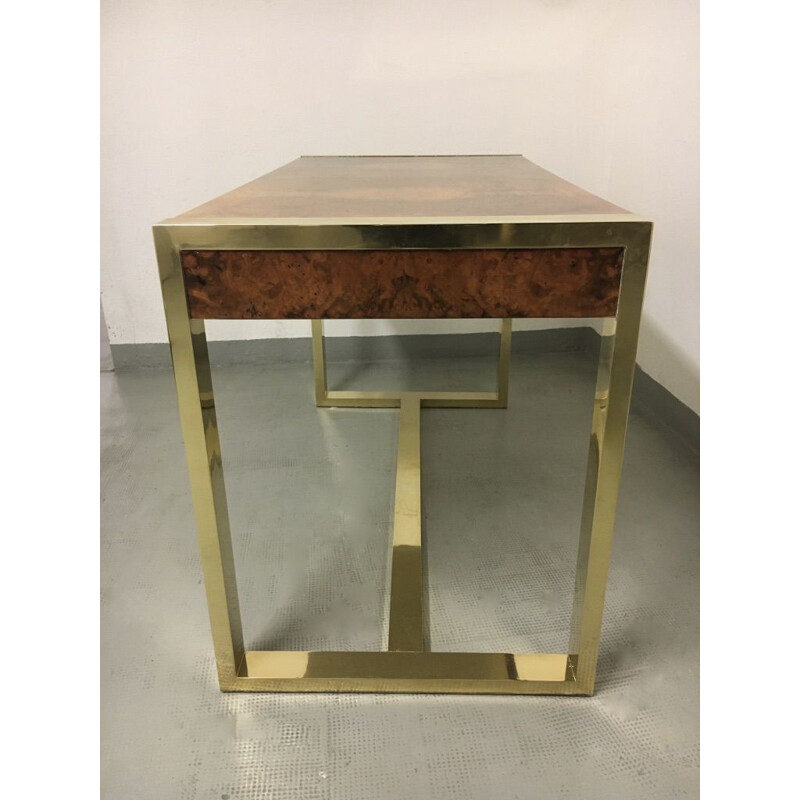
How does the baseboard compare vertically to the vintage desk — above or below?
below

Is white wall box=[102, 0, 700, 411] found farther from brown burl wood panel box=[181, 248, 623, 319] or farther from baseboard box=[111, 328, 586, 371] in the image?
brown burl wood panel box=[181, 248, 623, 319]

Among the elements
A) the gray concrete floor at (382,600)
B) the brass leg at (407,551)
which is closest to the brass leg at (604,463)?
the gray concrete floor at (382,600)

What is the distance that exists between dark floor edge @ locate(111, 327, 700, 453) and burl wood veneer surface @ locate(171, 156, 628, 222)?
0.96 metres

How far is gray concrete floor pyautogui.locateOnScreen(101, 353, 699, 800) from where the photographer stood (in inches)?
34.7

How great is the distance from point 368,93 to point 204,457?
5.30 feet

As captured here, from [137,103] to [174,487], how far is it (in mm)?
1340

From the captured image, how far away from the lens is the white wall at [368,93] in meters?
1.93

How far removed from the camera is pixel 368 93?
204cm

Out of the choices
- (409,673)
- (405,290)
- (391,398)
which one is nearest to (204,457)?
(405,290)

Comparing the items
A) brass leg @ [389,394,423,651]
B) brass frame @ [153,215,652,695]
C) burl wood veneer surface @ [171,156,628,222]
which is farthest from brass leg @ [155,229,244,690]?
brass leg @ [389,394,423,651]

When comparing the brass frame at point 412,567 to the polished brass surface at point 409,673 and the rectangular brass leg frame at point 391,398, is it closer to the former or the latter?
the polished brass surface at point 409,673

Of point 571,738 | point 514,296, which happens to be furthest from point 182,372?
point 571,738

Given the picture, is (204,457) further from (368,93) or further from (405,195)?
(368,93)

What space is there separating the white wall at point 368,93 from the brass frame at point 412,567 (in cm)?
104
